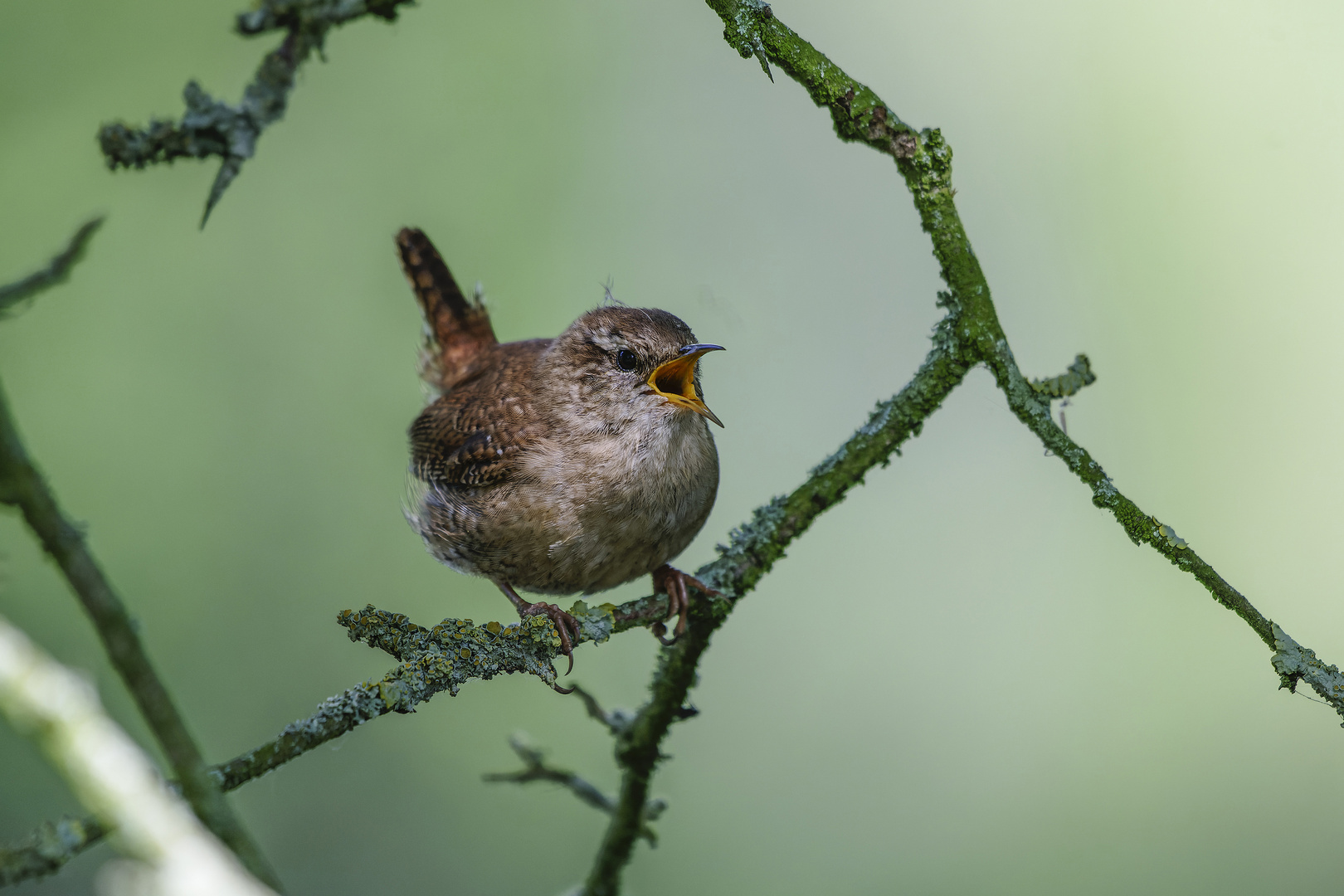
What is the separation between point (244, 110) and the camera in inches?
50.4

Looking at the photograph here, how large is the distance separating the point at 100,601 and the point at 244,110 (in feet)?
2.09

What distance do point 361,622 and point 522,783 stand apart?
108 cm

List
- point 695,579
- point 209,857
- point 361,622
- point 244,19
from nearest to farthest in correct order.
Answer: point 209,857 < point 244,19 < point 361,622 < point 695,579

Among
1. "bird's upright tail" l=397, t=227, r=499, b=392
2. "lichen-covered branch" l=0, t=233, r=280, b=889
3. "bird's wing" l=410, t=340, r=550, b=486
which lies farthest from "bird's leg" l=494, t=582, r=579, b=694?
"bird's upright tail" l=397, t=227, r=499, b=392

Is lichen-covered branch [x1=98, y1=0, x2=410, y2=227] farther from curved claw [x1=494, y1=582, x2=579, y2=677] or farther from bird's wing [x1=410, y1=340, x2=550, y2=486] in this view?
bird's wing [x1=410, y1=340, x2=550, y2=486]

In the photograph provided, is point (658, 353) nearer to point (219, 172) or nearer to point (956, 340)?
point (956, 340)

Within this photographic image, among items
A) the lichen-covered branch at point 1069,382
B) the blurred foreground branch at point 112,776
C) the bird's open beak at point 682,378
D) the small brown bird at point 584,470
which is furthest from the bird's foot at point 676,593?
the blurred foreground branch at point 112,776

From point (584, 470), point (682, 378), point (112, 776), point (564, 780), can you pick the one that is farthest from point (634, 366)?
point (112, 776)

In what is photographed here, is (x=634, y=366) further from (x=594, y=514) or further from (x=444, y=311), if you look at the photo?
(x=444, y=311)

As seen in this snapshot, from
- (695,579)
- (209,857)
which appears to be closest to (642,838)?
(695,579)

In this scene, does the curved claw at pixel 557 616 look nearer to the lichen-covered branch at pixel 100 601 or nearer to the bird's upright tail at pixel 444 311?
the lichen-covered branch at pixel 100 601

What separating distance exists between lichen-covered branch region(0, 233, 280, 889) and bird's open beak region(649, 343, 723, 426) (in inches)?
65.1

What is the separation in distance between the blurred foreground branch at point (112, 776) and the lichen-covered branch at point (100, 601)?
0.25 feet

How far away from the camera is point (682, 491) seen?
107 inches
